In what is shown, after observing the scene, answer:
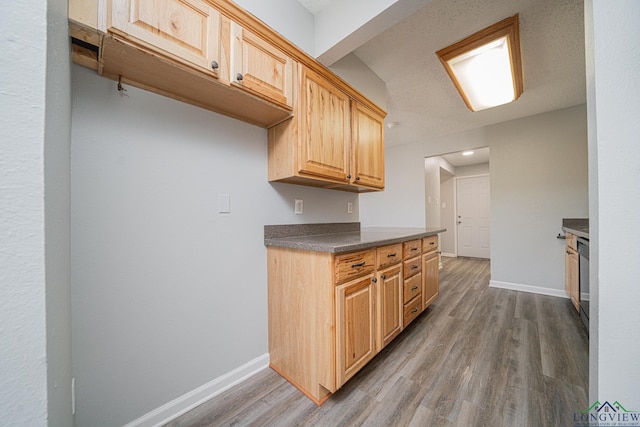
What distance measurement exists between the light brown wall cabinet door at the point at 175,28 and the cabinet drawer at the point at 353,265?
117 centimetres

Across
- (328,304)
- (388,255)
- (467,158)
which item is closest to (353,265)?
(328,304)

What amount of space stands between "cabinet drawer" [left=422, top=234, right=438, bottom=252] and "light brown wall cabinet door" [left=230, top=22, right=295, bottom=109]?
1816mm

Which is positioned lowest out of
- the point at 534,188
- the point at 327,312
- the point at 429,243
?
the point at 327,312

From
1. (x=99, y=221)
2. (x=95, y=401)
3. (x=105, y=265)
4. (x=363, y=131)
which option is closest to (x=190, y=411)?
(x=95, y=401)

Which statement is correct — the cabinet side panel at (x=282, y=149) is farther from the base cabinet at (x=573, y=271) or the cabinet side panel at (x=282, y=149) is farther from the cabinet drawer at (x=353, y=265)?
the base cabinet at (x=573, y=271)

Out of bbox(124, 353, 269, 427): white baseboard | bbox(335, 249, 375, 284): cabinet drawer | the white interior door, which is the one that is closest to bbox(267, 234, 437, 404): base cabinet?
bbox(335, 249, 375, 284): cabinet drawer

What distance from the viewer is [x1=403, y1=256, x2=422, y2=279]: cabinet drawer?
6.31ft

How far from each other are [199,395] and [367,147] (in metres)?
2.13

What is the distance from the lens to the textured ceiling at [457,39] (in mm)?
1540

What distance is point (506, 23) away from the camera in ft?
5.23

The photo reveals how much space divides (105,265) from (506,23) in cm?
288

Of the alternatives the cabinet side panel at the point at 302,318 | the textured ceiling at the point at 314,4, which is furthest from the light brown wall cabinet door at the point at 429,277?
the textured ceiling at the point at 314,4

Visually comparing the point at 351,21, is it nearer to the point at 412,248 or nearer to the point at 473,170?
the point at 412,248

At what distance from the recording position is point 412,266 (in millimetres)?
2023
